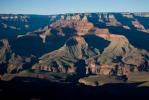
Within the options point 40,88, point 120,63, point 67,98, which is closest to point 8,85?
point 40,88

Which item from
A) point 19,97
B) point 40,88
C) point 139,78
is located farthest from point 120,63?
point 19,97

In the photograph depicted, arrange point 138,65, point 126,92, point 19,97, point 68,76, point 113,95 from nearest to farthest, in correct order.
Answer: point 19,97 < point 113,95 < point 126,92 < point 68,76 < point 138,65

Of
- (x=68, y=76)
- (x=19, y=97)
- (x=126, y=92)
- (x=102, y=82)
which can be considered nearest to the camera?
(x=19, y=97)

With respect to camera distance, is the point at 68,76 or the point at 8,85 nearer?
the point at 8,85

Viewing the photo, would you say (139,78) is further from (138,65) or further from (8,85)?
(8,85)

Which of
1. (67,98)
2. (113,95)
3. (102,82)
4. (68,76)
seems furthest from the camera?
(68,76)

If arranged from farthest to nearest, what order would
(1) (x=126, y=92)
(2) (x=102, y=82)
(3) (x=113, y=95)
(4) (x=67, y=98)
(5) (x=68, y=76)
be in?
(5) (x=68, y=76)
(2) (x=102, y=82)
(1) (x=126, y=92)
(3) (x=113, y=95)
(4) (x=67, y=98)

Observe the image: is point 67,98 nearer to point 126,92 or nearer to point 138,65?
point 126,92

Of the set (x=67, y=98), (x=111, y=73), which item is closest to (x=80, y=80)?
(x=111, y=73)

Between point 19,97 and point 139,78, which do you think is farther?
point 139,78
